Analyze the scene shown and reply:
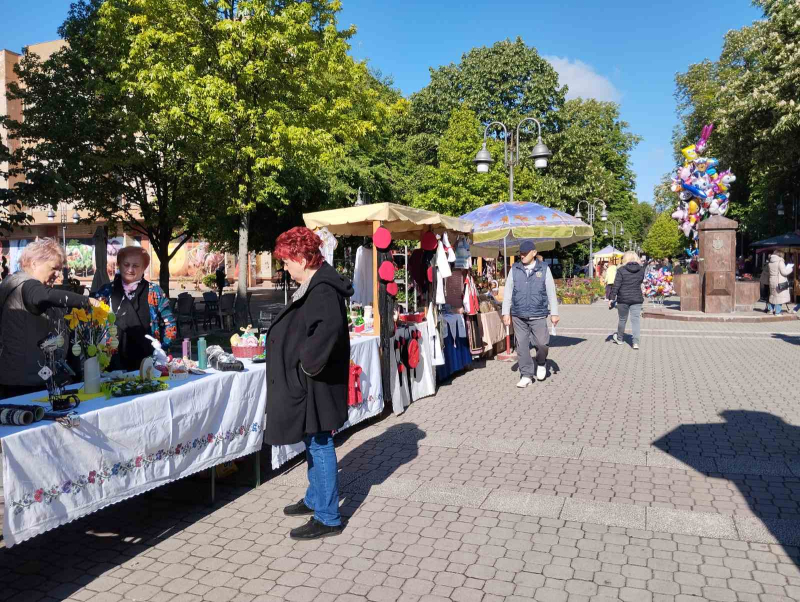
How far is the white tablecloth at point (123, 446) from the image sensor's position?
3115 mm

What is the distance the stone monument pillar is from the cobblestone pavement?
14.1 m

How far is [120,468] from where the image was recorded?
12.1ft

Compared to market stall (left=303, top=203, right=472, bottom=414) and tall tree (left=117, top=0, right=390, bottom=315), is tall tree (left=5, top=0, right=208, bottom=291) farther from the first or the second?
market stall (left=303, top=203, right=472, bottom=414)

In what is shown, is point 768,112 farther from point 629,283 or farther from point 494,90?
point 629,283

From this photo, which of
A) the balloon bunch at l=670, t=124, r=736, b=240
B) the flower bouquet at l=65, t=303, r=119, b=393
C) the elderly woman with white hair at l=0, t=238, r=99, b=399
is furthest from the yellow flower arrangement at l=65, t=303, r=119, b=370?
the balloon bunch at l=670, t=124, r=736, b=240

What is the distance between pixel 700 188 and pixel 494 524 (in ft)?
69.6

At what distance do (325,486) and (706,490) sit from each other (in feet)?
9.45

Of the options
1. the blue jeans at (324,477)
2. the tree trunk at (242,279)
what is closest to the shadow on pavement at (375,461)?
the blue jeans at (324,477)

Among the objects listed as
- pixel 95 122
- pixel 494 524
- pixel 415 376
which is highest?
pixel 95 122

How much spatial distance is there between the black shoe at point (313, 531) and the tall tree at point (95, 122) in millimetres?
12790

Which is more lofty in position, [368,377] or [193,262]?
[193,262]

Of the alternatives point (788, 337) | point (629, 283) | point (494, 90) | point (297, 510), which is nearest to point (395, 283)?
point (297, 510)

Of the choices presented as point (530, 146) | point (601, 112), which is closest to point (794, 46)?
point (530, 146)

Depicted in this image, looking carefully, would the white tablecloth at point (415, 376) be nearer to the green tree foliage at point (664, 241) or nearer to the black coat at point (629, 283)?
the black coat at point (629, 283)
